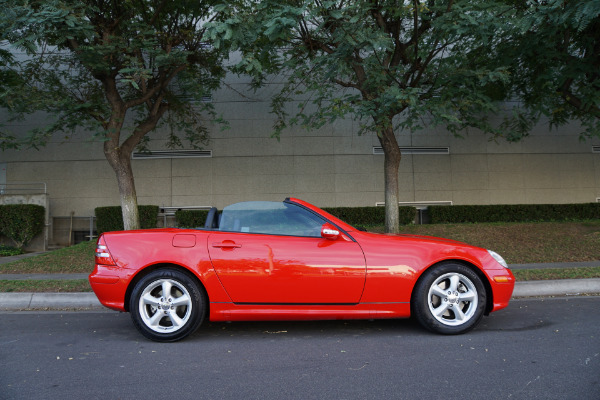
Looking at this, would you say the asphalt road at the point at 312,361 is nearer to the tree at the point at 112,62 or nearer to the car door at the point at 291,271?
the car door at the point at 291,271

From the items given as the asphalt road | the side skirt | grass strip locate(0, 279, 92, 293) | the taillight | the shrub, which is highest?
the taillight

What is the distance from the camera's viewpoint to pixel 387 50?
8070 millimetres

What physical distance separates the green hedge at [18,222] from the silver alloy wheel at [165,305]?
10.9 m

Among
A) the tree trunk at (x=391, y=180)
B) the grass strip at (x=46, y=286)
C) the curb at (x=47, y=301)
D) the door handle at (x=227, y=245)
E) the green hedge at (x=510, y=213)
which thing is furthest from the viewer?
the green hedge at (x=510, y=213)

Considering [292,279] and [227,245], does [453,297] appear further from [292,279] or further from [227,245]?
[227,245]

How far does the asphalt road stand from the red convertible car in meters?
0.27

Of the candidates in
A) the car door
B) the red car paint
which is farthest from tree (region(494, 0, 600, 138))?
the car door

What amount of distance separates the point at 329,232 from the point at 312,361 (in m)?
1.20

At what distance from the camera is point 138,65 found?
7977 millimetres

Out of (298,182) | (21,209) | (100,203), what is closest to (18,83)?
(21,209)

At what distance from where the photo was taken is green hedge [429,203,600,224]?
1382 centimetres

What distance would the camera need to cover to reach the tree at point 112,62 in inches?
281

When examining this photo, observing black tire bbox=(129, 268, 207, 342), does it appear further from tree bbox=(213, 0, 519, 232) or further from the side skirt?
tree bbox=(213, 0, 519, 232)

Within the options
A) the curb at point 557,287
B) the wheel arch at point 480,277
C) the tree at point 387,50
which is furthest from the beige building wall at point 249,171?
the wheel arch at point 480,277
